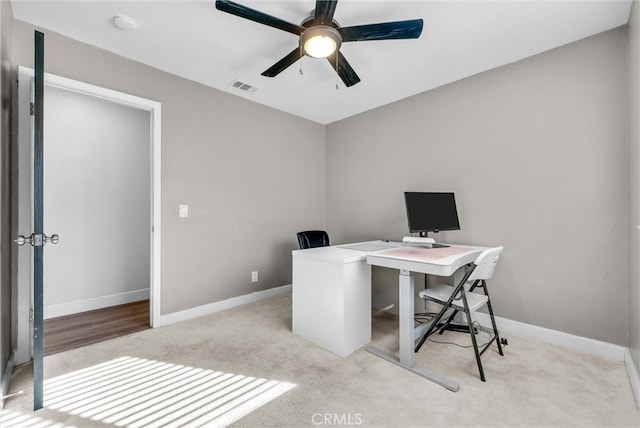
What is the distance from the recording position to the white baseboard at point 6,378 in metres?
→ 1.58

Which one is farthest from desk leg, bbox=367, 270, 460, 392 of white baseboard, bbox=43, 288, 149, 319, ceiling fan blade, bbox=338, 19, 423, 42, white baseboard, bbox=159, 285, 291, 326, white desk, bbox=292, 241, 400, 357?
white baseboard, bbox=43, 288, 149, 319

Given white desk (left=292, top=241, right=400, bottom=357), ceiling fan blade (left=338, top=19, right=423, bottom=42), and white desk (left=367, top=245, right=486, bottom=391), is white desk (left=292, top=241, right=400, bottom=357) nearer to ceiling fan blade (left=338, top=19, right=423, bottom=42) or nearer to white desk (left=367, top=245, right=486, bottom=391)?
white desk (left=367, top=245, right=486, bottom=391)

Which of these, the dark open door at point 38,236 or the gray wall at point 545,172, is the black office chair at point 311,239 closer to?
the gray wall at point 545,172

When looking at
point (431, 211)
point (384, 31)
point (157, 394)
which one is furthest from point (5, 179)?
point (431, 211)

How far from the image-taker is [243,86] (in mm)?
3043

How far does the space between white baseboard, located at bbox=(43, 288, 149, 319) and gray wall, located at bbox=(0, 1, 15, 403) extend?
4.09 ft

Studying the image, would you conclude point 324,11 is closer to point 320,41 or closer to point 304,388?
point 320,41

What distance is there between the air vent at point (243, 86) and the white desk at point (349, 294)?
191 centimetres

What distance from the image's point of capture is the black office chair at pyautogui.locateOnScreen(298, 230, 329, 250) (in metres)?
3.12

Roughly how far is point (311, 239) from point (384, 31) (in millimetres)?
2114

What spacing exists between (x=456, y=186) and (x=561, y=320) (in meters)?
1.38

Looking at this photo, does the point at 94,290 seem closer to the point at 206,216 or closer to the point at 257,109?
the point at 206,216

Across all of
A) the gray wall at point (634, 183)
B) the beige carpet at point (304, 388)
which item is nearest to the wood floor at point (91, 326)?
the beige carpet at point (304, 388)

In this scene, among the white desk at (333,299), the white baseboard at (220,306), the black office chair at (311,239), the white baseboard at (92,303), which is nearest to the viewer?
the white desk at (333,299)
